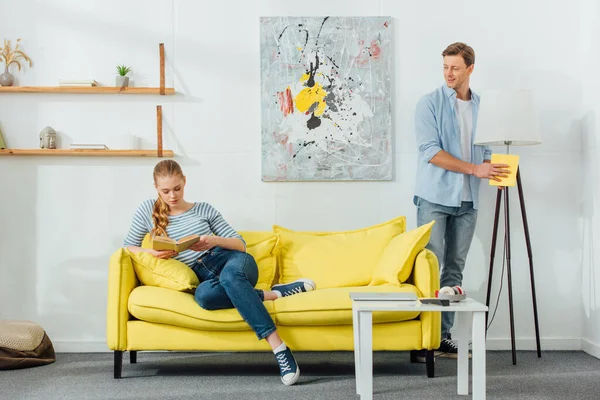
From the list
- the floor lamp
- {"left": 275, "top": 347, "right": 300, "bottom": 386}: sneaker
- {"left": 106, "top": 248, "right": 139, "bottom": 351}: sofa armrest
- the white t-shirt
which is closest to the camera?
{"left": 275, "top": 347, "right": 300, "bottom": 386}: sneaker

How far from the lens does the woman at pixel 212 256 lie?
11.1 feet

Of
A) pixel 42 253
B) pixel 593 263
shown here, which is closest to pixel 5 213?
pixel 42 253

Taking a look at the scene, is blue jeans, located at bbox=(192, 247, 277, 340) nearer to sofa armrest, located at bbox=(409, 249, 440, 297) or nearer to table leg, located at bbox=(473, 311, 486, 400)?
sofa armrest, located at bbox=(409, 249, 440, 297)

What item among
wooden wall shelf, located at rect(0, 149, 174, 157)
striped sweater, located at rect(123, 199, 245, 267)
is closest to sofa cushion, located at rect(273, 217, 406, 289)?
striped sweater, located at rect(123, 199, 245, 267)

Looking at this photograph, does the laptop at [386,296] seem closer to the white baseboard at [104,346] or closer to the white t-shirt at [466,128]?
the white t-shirt at [466,128]

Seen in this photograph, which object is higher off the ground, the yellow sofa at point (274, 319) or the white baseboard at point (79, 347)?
the yellow sofa at point (274, 319)

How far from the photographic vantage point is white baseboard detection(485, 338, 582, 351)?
4410 mm

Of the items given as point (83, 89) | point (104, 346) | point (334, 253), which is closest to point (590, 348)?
point (334, 253)

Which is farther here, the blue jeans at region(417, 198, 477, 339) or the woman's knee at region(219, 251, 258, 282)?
the blue jeans at region(417, 198, 477, 339)

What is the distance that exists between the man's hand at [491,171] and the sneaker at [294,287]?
112cm

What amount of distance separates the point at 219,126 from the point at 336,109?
73 cm

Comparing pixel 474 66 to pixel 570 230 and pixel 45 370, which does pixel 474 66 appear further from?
pixel 45 370

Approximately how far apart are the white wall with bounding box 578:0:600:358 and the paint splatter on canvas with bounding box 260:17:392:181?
46.5 inches

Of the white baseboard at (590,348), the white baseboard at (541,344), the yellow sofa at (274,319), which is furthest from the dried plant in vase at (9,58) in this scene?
the white baseboard at (590,348)
